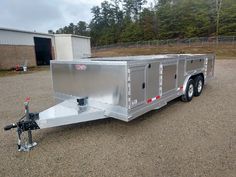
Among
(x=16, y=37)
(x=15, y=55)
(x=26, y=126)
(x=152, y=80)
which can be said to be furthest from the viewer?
(x=15, y=55)

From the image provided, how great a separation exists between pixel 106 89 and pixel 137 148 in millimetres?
1181

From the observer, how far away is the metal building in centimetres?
1769

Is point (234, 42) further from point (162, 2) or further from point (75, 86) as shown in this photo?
point (75, 86)

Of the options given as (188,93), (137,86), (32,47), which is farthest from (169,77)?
(32,47)

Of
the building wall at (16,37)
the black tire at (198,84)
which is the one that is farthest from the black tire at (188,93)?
the building wall at (16,37)

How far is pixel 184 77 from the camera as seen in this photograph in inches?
196

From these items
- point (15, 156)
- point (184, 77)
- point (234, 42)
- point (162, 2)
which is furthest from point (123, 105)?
point (162, 2)

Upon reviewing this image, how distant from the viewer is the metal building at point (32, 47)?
17688 mm

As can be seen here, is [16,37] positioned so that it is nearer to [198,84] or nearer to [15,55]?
[15,55]

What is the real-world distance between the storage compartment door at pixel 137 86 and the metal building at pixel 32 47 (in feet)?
59.6

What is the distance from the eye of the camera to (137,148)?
312cm

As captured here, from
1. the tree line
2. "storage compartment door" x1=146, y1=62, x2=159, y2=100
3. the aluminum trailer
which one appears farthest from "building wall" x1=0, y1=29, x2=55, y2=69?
the tree line

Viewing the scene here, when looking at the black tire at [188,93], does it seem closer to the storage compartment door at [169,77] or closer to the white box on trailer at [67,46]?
the storage compartment door at [169,77]

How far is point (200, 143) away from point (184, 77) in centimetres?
222
